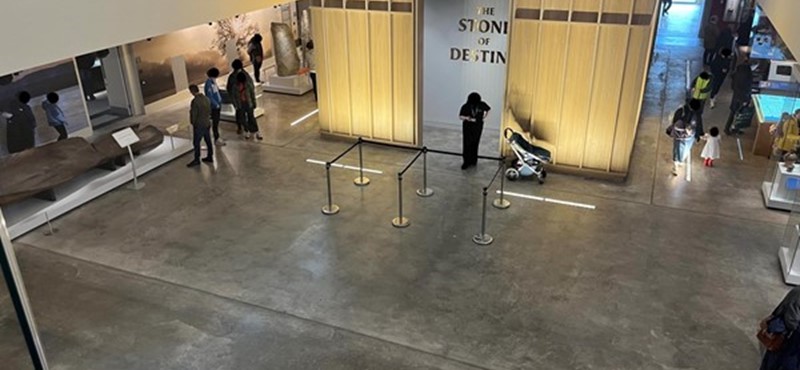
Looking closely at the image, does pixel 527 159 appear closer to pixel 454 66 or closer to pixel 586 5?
pixel 586 5

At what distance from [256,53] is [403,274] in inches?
398

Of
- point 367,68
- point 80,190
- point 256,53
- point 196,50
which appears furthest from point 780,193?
point 196,50

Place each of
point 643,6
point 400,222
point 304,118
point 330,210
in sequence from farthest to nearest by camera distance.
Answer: point 304,118
point 330,210
point 643,6
point 400,222

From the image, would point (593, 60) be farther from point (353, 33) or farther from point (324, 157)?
point (324, 157)

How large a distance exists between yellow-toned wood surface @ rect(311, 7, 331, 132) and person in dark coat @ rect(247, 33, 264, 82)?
186 inches

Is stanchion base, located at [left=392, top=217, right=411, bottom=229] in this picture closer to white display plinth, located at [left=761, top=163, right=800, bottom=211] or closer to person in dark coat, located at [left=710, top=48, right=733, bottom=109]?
white display plinth, located at [left=761, top=163, right=800, bottom=211]

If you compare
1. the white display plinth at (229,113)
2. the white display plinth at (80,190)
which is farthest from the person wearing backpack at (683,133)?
the white display plinth at (80,190)

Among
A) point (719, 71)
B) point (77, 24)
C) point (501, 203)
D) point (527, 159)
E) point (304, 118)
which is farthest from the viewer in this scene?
point (719, 71)

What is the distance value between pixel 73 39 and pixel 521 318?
5453 mm

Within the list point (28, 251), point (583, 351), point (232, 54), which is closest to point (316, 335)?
point (583, 351)

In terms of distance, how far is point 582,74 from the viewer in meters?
9.45

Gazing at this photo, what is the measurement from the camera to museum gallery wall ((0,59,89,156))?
39.1 feet

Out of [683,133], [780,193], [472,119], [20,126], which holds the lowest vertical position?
[780,193]

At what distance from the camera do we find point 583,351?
6.17 m
